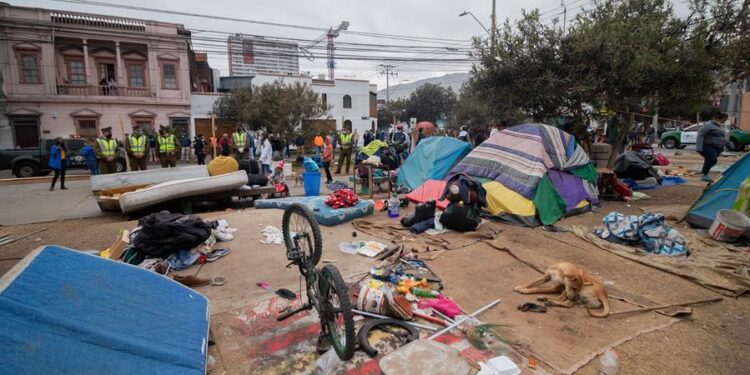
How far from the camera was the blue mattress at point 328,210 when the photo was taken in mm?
6632

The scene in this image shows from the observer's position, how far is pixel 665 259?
16.4ft

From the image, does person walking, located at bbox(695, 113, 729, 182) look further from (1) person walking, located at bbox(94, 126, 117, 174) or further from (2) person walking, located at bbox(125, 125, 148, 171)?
(1) person walking, located at bbox(94, 126, 117, 174)

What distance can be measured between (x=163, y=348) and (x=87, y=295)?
2.08 feet

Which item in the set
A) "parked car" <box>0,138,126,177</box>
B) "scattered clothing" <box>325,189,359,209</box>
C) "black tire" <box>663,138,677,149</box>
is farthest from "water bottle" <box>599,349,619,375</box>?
"black tire" <box>663,138,677,149</box>

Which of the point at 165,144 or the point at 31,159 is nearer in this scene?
the point at 165,144

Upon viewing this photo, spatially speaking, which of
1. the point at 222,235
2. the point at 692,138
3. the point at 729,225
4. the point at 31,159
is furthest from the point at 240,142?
the point at 692,138

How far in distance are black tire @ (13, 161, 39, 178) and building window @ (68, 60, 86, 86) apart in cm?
1124

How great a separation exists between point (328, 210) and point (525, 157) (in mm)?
3879

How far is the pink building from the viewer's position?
2155cm

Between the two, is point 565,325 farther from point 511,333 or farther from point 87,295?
point 87,295

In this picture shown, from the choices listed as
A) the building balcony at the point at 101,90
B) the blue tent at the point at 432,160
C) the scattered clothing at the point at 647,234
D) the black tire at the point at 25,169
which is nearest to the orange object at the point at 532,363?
the scattered clothing at the point at 647,234

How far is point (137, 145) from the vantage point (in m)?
11.7

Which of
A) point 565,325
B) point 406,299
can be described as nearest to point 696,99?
point 565,325

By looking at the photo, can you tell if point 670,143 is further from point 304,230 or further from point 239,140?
point 304,230
